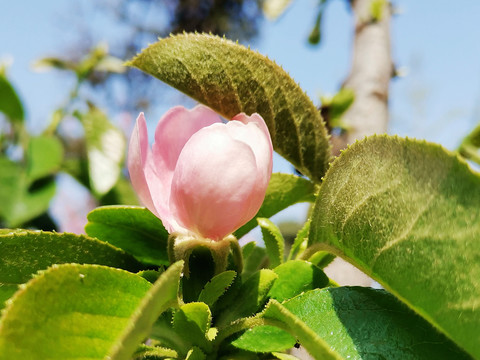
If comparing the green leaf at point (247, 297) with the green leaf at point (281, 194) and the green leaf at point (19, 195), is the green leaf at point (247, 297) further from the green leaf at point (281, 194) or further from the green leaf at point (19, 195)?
the green leaf at point (19, 195)

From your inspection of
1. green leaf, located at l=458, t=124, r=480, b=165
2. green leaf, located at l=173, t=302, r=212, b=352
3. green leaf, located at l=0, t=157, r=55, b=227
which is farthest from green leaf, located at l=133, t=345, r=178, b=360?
green leaf, located at l=0, t=157, r=55, b=227

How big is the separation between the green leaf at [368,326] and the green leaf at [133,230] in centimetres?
14

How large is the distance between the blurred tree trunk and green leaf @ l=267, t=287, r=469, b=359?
1.92 feet

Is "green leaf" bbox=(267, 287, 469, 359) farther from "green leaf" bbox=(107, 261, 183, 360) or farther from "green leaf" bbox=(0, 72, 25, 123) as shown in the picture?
"green leaf" bbox=(0, 72, 25, 123)

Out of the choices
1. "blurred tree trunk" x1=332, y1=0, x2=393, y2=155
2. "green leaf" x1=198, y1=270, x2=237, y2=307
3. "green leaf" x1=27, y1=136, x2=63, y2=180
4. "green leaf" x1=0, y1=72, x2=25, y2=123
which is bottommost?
"green leaf" x1=198, y1=270, x2=237, y2=307

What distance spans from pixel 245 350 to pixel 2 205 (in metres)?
1.13

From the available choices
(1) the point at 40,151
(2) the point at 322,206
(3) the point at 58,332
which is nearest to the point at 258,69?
(2) the point at 322,206

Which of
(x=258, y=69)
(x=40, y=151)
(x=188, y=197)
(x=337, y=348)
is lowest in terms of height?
(x=337, y=348)

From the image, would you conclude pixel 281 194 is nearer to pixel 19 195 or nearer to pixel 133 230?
pixel 133 230

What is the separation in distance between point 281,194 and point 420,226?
226 millimetres

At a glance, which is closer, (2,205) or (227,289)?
(227,289)

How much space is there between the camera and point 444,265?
0.81 feet

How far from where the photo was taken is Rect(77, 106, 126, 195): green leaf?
1.24 metres

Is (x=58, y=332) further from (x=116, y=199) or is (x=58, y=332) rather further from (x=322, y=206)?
(x=116, y=199)
